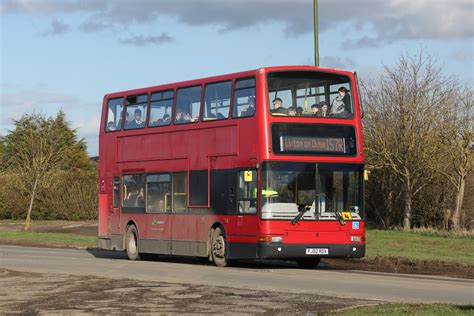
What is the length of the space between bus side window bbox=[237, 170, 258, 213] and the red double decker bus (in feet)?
0.08

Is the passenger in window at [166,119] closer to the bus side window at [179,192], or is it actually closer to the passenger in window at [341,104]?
the bus side window at [179,192]

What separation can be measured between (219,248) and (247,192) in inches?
74.2

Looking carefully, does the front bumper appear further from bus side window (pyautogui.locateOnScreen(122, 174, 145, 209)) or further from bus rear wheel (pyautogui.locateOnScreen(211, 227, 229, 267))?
bus side window (pyautogui.locateOnScreen(122, 174, 145, 209))

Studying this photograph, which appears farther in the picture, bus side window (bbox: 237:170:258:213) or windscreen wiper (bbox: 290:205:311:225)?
bus side window (bbox: 237:170:258:213)

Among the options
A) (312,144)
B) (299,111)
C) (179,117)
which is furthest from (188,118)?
(312,144)

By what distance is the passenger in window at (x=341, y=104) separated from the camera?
78.3 ft

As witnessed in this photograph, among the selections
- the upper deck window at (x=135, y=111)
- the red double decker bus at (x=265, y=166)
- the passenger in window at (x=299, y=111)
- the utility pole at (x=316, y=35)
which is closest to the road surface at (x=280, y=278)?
the red double decker bus at (x=265, y=166)

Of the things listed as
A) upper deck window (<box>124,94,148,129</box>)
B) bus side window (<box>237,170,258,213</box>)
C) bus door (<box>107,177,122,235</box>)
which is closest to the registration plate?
bus side window (<box>237,170,258,213</box>)

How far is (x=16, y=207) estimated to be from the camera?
60625 millimetres

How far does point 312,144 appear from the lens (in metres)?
23.4

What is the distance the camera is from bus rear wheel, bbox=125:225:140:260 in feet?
Result: 93.7

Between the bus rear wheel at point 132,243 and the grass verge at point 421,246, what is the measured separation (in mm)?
6578

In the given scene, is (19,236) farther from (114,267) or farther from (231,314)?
(231,314)

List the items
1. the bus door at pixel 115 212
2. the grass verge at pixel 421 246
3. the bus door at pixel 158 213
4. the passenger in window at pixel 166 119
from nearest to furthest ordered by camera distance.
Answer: the passenger in window at pixel 166 119 < the bus door at pixel 158 213 < the grass verge at pixel 421 246 < the bus door at pixel 115 212
